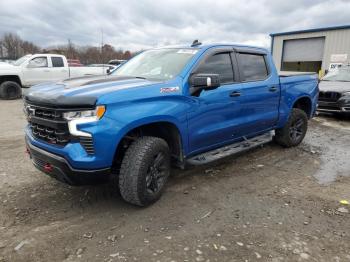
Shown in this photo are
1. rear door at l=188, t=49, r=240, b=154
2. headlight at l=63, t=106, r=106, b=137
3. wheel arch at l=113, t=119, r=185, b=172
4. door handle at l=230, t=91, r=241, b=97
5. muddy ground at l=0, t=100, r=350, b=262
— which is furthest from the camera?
door handle at l=230, t=91, r=241, b=97

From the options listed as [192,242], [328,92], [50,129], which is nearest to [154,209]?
[192,242]

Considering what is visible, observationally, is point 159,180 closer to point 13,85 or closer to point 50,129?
point 50,129

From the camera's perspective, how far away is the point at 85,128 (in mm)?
3082

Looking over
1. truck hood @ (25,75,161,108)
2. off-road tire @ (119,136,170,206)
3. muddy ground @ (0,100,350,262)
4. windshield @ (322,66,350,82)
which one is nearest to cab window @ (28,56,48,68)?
muddy ground @ (0,100,350,262)

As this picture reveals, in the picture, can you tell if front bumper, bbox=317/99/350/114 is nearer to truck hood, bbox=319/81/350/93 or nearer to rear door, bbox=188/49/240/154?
truck hood, bbox=319/81/350/93

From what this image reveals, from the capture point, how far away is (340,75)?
10.8m

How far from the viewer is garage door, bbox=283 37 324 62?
22.8 m

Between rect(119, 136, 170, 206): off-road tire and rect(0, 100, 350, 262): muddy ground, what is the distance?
0.22 metres

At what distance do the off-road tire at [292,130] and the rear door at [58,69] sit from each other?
11.3 metres

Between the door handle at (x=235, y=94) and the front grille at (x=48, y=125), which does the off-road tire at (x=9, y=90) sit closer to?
the front grille at (x=48, y=125)

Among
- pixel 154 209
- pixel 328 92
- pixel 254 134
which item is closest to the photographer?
pixel 154 209

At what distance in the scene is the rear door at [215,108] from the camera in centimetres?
403

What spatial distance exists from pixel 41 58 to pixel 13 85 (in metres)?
1.70

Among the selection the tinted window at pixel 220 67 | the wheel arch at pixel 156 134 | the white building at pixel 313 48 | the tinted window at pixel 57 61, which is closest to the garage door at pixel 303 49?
the white building at pixel 313 48
